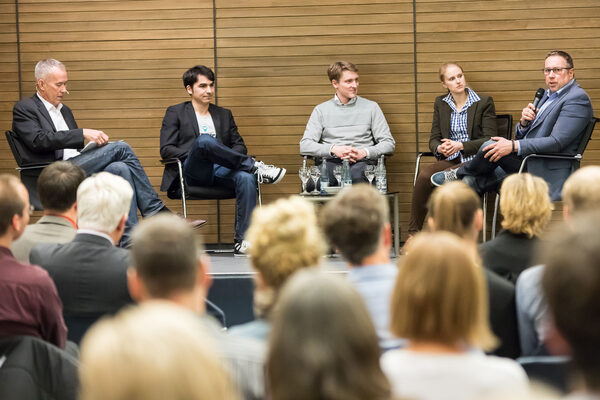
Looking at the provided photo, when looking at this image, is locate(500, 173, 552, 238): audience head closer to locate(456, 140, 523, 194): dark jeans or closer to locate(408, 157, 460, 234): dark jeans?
locate(456, 140, 523, 194): dark jeans

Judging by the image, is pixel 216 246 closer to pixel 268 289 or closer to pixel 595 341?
pixel 268 289

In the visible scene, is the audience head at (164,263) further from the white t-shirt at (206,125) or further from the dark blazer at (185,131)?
the white t-shirt at (206,125)

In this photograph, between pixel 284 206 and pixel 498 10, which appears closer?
pixel 284 206

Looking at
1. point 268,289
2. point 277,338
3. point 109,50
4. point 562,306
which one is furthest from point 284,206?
point 109,50

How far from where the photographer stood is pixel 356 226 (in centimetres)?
218

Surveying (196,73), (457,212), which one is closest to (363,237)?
(457,212)

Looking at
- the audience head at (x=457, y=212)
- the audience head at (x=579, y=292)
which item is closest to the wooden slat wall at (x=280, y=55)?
the audience head at (x=457, y=212)

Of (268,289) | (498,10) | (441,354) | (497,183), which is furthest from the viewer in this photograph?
(498,10)

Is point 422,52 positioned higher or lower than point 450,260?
higher

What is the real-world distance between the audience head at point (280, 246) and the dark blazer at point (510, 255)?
3.29 ft

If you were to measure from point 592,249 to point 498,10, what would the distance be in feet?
17.5

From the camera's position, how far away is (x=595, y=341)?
0.88 metres

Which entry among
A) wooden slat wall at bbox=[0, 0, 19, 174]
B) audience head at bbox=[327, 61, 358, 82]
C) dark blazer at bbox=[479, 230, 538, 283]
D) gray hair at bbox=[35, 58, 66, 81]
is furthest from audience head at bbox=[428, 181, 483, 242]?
wooden slat wall at bbox=[0, 0, 19, 174]

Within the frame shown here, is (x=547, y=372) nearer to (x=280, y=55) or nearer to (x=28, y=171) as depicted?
(x=28, y=171)
